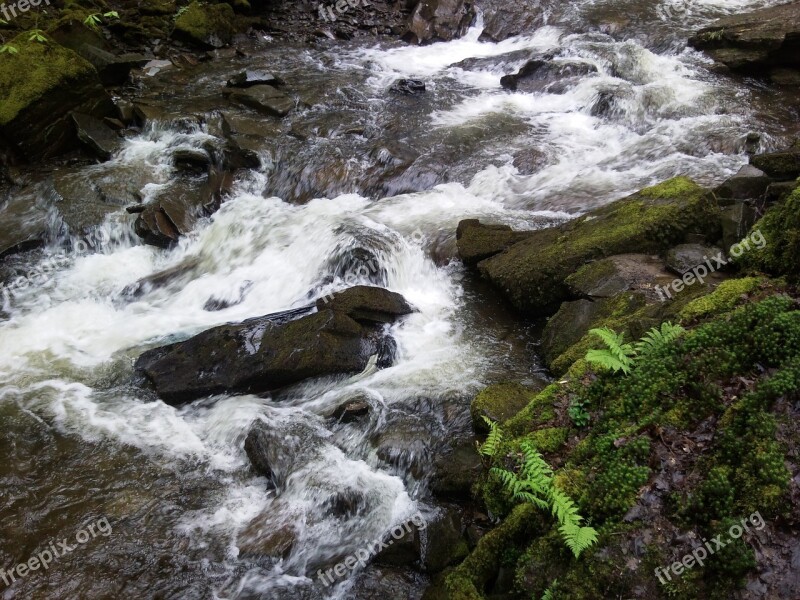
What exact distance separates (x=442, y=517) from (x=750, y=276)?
11.4 feet

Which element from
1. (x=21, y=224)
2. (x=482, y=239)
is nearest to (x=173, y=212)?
(x=21, y=224)

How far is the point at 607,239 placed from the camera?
292 inches

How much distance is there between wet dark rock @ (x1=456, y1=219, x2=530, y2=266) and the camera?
8.60m

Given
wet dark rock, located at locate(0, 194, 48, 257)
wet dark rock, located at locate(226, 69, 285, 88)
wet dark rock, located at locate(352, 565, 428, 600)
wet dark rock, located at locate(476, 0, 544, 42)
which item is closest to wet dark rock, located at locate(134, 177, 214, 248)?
wet dark rock, located at locate(0, 194, 48, 257)

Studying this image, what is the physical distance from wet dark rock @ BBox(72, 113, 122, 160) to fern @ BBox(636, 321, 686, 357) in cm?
1160

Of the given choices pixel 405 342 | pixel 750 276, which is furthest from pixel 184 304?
pixel 750 276

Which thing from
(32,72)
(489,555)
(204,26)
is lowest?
(489,555)

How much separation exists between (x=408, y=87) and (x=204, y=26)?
702 centimetres

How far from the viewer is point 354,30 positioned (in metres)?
19.8

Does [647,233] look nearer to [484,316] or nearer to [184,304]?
[484,316]

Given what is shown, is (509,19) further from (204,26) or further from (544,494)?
(544,494)

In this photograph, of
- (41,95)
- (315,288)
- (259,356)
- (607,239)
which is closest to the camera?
(259,356)

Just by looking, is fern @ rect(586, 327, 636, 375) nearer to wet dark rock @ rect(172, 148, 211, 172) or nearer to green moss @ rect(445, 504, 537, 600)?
green moss @ rect(445, 504, 537, 600)

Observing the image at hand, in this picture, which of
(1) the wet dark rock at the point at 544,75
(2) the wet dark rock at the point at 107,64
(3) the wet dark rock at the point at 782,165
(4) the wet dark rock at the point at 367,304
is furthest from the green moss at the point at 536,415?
(2) the wet dark rock at the point at 107,64
